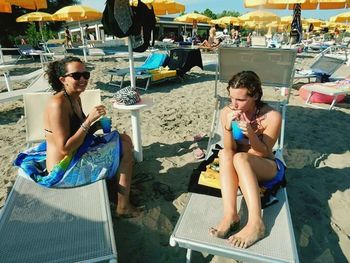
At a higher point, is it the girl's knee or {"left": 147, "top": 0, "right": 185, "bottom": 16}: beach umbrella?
{"left": 147, "top": 0, "right": 185, "bottom": 16}: beach umbrella

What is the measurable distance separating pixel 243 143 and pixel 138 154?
1.52 meters

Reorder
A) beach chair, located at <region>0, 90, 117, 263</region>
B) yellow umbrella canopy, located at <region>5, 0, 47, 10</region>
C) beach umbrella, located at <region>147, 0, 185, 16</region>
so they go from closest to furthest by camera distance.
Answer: beach chair, located at <region>0, 90, 117, 263</region>, yellow umbrella canopy, located at <region>5, 0, 47, 10</region>, beach umbrella, located at <region>147, 0, 185, 16</region>

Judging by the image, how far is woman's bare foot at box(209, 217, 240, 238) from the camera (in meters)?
1.87

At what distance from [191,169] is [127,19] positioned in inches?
76.5

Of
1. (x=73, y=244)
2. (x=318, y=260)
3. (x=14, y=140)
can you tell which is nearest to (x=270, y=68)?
(x=318, y=260)

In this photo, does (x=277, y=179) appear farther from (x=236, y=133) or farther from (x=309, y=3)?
(x=309, y=3)

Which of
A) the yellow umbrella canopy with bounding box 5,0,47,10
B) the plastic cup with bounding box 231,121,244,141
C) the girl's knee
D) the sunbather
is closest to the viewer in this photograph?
the sunbather

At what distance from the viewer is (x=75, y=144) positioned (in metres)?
2.33

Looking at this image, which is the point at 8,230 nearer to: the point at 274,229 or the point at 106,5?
the point at 274,229

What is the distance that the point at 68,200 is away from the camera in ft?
7.32

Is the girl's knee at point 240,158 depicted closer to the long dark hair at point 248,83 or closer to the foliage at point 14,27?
the long dark hair at point 248,83

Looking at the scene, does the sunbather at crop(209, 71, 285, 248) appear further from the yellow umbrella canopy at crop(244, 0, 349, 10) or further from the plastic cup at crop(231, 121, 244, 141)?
the yellow umbrella canopy at crop(244, 0, 349, 10)

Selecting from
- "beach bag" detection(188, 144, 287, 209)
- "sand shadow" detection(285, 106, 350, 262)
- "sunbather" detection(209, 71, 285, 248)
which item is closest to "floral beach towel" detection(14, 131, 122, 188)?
"beach bag" detection(188, 144, 287, 209)

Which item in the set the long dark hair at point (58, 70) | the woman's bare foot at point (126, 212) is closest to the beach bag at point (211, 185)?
the woman's bare foot at point (126, 212)
